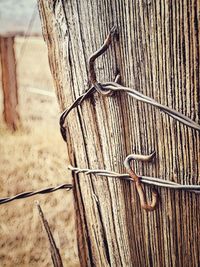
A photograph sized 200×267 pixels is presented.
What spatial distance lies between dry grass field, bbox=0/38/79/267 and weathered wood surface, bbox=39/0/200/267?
9.05 feet

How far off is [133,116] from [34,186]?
173 inches

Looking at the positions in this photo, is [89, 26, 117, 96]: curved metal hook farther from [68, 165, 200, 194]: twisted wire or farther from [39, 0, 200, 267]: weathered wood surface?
[68, 165, 200, 194]: twisted wire

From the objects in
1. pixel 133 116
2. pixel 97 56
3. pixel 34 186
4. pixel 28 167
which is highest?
pixel 97 56

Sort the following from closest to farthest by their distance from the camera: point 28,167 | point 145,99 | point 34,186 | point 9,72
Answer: point 145,99, point 34,186, point 28,167, point 9,72

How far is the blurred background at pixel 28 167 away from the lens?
11.8 ft

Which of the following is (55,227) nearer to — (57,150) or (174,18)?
(57,150)

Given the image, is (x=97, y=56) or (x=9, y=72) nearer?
(x=97, y=56)

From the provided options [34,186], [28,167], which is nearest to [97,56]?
[34,186]

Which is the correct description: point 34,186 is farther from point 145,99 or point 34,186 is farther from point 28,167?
point 145,99

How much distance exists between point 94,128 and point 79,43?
0.51 feet

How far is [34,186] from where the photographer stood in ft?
15.8

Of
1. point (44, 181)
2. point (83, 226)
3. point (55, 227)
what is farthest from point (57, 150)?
point (83, 226)

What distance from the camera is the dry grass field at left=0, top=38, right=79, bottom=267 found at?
3.54m

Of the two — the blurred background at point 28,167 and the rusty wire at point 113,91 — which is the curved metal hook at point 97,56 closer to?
the rusty wire at point 113,91
